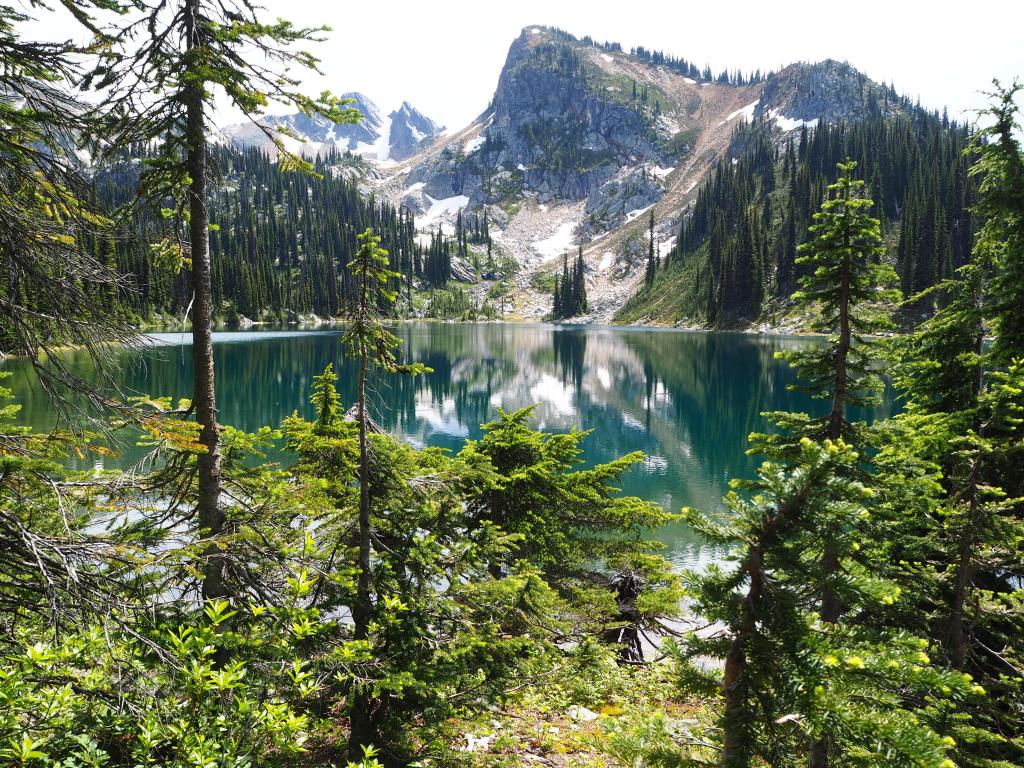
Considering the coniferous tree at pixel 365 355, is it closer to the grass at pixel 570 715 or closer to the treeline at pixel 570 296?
the grass at pixel 570 715

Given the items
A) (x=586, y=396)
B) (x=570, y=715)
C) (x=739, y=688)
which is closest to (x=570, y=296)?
(x=586, y=396)

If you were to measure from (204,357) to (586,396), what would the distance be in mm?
50489

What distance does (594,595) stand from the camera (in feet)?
38.9

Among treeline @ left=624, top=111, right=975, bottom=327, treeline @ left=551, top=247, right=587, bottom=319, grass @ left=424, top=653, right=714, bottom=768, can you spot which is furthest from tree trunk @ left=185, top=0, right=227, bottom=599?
treeline @ left=551, top=247, right=587, bottom=319

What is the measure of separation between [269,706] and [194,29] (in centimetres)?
770

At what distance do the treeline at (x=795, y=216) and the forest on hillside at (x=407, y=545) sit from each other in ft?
366

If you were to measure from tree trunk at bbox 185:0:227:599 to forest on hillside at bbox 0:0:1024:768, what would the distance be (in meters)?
0.05

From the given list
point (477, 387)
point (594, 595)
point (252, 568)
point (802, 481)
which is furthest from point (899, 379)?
point (477, 387)

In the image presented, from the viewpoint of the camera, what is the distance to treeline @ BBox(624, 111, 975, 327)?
4417 inches

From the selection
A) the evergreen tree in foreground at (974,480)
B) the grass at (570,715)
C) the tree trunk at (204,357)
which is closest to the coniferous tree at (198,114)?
the tree trunk at (204,357)

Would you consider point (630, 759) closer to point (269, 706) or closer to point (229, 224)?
point (269, 706)

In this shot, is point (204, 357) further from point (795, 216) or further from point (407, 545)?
point (795, 216)

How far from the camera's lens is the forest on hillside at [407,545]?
3.30m

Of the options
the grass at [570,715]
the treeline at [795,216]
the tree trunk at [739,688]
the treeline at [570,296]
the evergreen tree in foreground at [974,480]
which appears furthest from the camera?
the treeline at [570,296]
